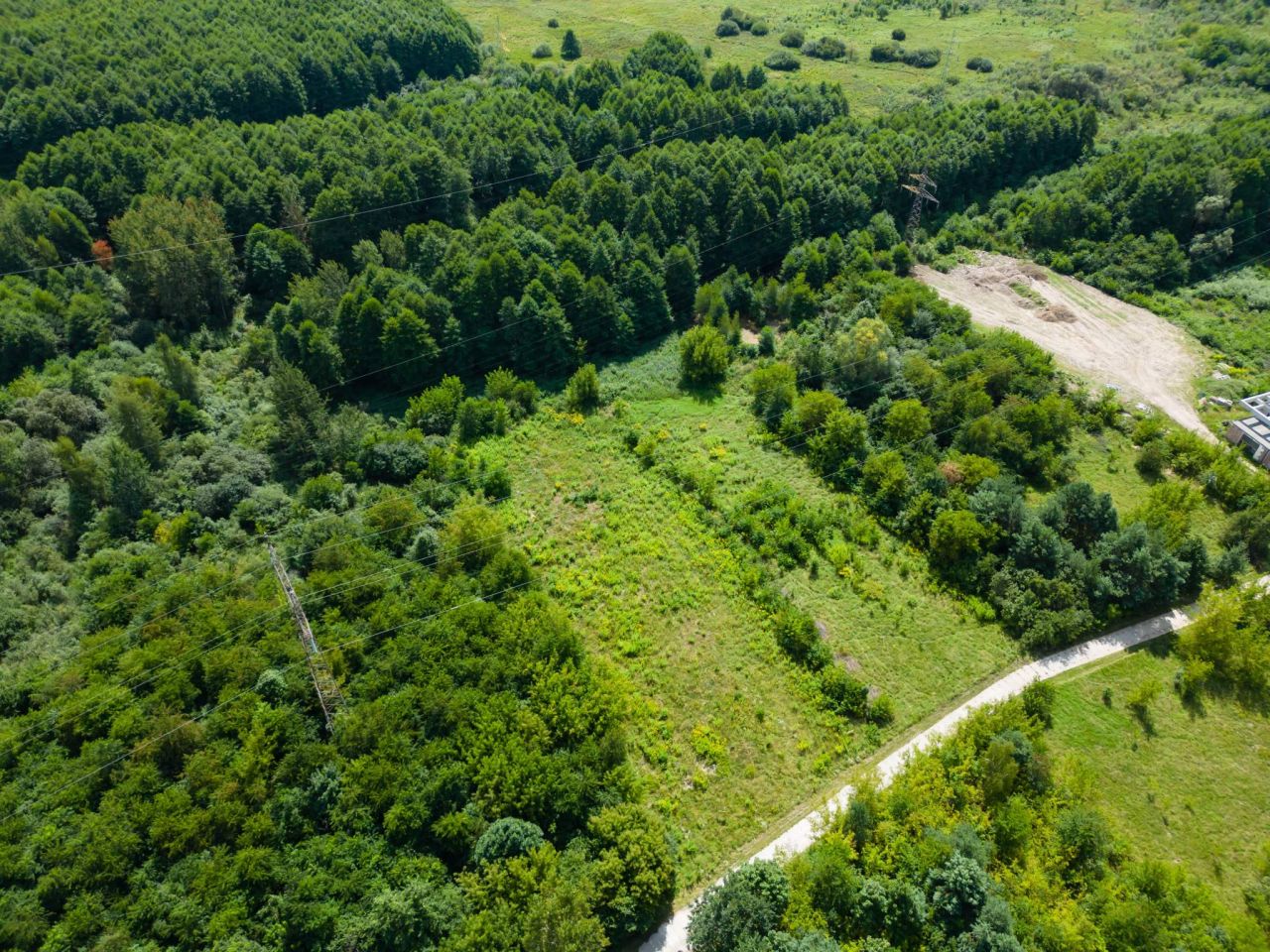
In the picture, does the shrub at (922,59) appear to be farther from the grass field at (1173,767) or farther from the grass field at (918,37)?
the grass field at (1173,767)

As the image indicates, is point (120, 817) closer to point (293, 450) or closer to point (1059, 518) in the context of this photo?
point (293, 450)

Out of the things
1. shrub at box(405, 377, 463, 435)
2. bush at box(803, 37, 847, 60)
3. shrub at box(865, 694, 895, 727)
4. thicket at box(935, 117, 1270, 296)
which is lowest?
shrub at box(865, 694, 895, 727)

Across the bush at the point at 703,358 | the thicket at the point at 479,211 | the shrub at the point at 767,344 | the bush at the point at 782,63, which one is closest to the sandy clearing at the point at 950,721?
the bush at the point at 703,358

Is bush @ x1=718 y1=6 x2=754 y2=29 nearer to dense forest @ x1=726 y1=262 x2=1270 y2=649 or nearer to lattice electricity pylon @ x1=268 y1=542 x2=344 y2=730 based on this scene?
dense forest @ x1=726 y1=262 x2=1270 y2=649

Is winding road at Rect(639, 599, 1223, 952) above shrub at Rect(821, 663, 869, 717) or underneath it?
underneath

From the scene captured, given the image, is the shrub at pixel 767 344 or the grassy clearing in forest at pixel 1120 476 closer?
the grassy clearing in forest at pixel 1120 476

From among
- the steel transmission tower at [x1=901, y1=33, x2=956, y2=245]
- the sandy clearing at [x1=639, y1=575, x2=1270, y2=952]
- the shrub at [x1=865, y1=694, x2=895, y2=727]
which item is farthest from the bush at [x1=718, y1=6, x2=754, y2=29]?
the shrub at [x1=865, y1=694, x2=895, y2=727]
